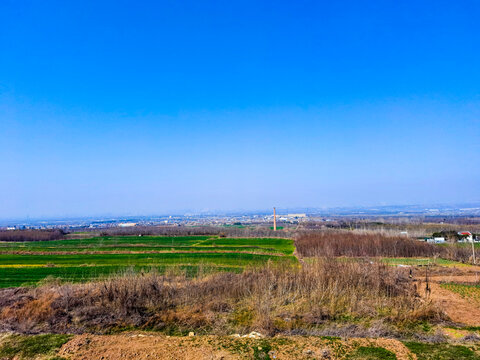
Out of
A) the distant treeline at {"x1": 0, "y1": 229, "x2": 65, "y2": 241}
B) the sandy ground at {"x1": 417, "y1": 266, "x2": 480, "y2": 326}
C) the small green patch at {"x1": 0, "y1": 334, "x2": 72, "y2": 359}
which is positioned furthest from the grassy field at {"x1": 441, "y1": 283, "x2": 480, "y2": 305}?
the distant treeline at {"x1": 0, "y1": 229, "x2": 65, "y2": 241}

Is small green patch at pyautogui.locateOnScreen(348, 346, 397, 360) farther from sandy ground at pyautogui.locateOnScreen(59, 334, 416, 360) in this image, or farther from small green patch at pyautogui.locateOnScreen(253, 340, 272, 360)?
small green patch at pyautogui.locateOnScreen(253, 340, 272, 360)

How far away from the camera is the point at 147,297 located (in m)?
13.5

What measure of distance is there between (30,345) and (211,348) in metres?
5.15

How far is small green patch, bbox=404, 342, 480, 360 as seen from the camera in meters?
7.57

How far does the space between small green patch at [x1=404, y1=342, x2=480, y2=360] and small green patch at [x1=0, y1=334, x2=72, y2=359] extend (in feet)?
30.5

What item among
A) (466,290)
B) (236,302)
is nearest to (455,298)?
(466,290)

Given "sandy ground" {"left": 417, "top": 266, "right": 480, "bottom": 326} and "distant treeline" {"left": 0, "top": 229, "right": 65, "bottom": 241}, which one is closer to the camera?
"sandy ground" {"left": 417, "top": 266, "right": 480, "bottom": 326}

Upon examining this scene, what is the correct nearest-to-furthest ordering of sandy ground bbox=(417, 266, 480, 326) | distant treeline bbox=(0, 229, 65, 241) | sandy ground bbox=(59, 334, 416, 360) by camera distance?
1. sandy ground bbox=(59, 334, 416, 360)
2. sandy ground bbox=(417, 266, 480, 326)
3. distant treeline bbox=(0, 229, 65, 241)

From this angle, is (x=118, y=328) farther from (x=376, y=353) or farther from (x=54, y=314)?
(x=376, y=353)

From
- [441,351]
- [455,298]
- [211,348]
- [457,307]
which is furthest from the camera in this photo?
[455,298]

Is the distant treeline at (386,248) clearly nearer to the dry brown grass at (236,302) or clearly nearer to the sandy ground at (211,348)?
the dry brown grass at (236,302)

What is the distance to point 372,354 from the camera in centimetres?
778

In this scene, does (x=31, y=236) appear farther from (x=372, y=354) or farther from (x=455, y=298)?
(x=372, y=354)

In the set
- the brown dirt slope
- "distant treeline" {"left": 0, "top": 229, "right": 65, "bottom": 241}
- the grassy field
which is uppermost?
the brown dirt slope
